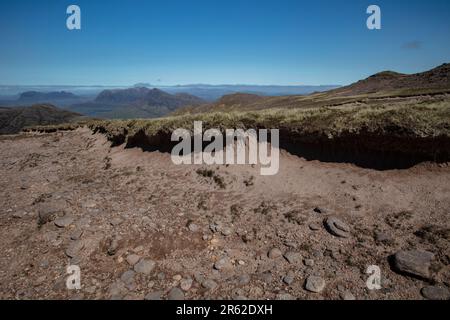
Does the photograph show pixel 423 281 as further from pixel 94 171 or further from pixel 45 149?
pixel 45 149

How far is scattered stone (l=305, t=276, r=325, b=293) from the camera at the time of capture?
798 centimetres

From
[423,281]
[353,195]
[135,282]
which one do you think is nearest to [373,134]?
[353,195]

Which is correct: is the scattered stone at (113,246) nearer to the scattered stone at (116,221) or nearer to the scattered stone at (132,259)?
the scattered stone at (132,259)

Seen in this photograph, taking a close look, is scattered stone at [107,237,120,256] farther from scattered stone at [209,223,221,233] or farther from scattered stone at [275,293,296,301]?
scattered stone at [275,293,296,301]

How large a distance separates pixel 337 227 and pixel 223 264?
429 cm

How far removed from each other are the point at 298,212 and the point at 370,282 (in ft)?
13.4

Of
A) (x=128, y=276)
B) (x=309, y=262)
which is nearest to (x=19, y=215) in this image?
(x=128, y=276)

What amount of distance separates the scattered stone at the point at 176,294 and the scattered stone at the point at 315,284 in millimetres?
3561

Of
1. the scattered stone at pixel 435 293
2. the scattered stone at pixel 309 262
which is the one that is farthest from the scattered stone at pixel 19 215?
the scattered stone at pixel 435 293

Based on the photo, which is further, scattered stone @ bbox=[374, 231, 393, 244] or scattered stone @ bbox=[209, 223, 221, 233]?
scattered stone @ bbox=[209, 223, 221, 233]

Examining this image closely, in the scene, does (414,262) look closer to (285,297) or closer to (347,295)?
(347,295)

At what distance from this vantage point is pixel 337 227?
10.3 meters

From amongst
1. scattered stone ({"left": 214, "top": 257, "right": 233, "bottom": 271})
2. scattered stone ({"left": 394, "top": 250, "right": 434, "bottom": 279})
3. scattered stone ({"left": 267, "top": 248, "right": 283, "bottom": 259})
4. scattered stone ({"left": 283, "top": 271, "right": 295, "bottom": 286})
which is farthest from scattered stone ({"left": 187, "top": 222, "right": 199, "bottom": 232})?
scattered stone ({"left": 394, "top": 250, "right": 434, "bottom": 279})

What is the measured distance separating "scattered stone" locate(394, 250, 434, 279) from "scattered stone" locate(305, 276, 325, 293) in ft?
7.20
